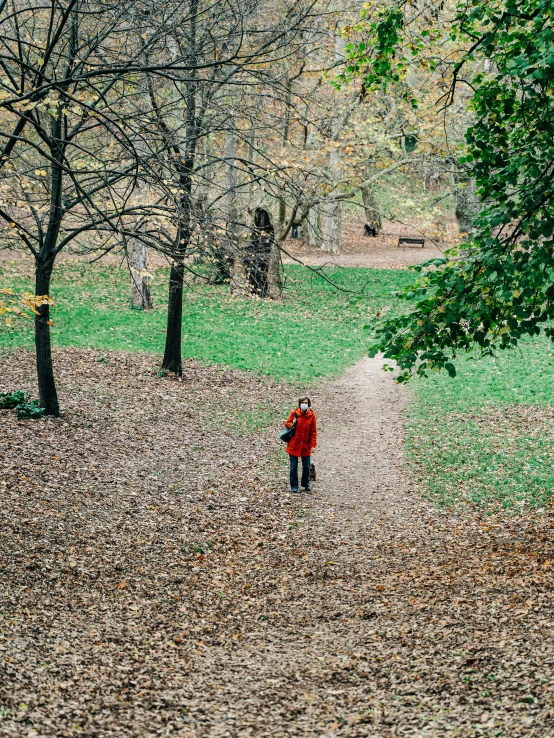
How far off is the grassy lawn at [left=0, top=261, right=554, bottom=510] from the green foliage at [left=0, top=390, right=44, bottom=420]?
3.66m

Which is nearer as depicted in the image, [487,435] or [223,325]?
[487,435]

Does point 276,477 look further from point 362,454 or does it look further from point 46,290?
point 46,290

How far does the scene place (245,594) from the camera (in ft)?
25.6

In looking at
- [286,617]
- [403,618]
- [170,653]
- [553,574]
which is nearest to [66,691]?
[170,653]

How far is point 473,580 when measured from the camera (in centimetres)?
758

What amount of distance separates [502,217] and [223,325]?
1664cm

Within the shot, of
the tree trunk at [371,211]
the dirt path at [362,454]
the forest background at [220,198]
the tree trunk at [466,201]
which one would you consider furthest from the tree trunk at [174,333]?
the tree trunk at [371,211]

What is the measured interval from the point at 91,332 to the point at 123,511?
1140cm

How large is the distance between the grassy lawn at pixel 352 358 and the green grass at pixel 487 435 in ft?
0.07

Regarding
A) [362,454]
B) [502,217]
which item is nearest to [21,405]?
[362,454]

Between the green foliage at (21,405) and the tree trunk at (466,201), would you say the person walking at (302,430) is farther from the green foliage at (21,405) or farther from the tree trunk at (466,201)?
the tree trunk at (466,201)

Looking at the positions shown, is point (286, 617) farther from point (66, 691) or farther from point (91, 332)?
point (91, 332)

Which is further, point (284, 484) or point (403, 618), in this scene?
point (284, 484)

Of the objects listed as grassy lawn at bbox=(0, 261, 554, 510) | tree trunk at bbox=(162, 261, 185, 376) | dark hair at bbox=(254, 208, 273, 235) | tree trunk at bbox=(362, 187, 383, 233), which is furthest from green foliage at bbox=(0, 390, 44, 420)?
tree trunk at bbox=(362, 187, 383, 233)
